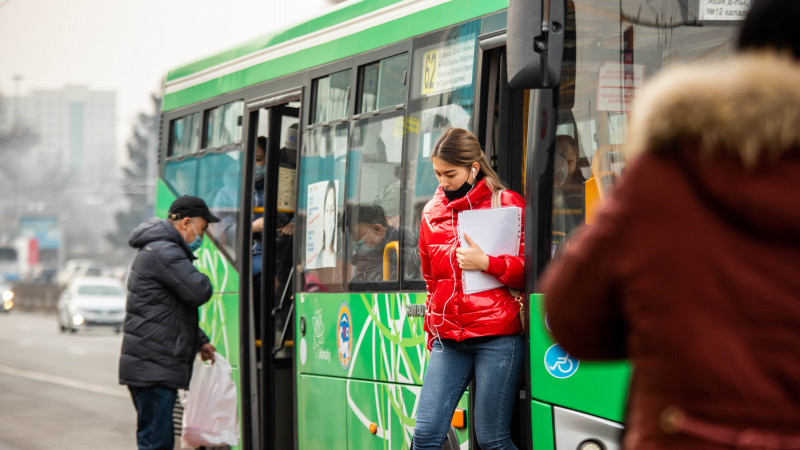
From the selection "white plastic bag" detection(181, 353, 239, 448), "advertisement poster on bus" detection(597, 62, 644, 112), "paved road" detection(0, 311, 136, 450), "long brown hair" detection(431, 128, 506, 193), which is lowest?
"paved road" detection(0, 311, 136, 450)

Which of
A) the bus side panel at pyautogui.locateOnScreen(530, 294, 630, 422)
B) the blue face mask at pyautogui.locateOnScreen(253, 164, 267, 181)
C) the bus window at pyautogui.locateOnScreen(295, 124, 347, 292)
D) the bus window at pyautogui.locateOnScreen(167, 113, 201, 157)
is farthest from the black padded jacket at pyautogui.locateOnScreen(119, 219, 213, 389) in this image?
the bus window at pyautogui.locateOnScreen(167, 113, 201, 157)

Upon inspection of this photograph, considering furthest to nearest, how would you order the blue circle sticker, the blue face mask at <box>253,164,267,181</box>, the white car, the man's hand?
the white car, the blue face mask at <box>253,164,267,181</box>, the man's hand, the blue circle sticker

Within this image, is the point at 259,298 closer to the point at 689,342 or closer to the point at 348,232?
the point at 348,232

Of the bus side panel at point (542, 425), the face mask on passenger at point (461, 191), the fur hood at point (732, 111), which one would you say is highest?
the face mask on passenger at point (461, 191)

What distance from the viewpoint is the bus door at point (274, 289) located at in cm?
786

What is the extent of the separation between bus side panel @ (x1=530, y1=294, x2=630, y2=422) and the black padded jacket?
2.38 meters

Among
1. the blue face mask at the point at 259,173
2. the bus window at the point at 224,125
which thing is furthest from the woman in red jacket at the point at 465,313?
the bus window at the point at 224,125

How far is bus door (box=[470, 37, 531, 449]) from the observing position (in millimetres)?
5438

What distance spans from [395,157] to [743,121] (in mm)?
4481

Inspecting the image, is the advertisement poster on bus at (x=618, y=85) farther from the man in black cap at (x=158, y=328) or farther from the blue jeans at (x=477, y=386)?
the man in black cap at (x=158, y=328)

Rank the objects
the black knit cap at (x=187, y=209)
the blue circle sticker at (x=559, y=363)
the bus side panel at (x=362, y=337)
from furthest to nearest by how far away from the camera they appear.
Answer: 1. the black knit cap at (x=187, y=209)
2. the bus side panel at (x=362, y=337)
3. the blue circle sticker at (x=559, y=363)

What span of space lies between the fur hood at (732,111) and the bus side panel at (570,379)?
2389 mm

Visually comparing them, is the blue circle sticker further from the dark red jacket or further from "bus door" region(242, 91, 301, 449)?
"bus door" region(242, 91, 301, 449)

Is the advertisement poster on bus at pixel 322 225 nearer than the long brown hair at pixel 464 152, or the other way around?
the long brown hair at pixel 464 152
